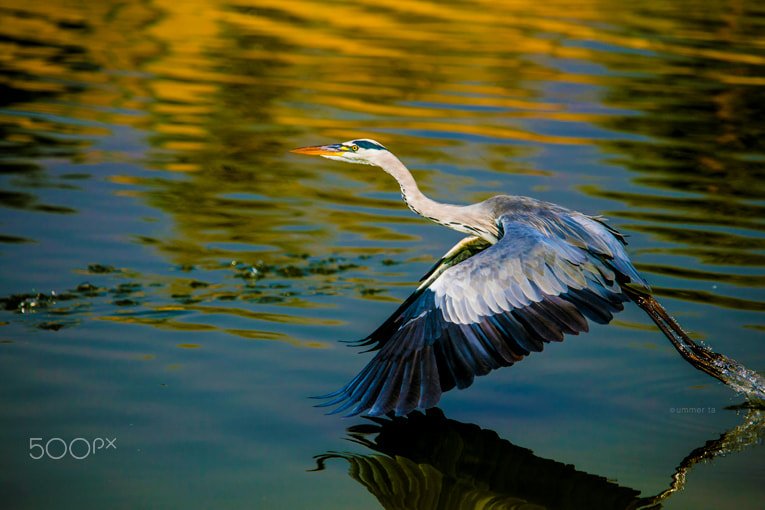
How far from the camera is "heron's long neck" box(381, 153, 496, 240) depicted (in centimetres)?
807

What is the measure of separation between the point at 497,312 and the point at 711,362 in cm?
211

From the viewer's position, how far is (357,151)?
831 cm

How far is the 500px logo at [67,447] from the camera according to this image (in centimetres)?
616

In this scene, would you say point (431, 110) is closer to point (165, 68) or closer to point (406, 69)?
point (406, 69)

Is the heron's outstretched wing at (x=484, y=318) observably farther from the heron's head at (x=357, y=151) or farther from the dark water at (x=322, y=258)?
the heron's head at (x=357, y=151)

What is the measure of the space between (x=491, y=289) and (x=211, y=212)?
18.4 ft

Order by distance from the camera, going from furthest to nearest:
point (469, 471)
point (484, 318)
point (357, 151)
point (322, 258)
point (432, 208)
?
point (322, 258), point (357, 151), point (432, 208), point (484, 318), point (469, 471)

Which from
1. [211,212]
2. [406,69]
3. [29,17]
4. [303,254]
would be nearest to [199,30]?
[29,17]

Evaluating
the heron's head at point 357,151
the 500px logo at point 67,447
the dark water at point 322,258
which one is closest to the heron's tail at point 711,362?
the dark water at point 322,258

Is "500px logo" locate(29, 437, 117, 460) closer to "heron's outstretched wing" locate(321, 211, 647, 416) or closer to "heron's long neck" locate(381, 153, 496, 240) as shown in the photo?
"heron's outstretched wing" locate(321, 211, 647, 416)

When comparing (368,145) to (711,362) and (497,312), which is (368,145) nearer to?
(497,312)

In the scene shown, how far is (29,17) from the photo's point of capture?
2325 centimetres

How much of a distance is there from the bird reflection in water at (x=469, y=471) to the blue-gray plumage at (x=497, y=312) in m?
0.38

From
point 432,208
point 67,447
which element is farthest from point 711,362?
point 67,447
